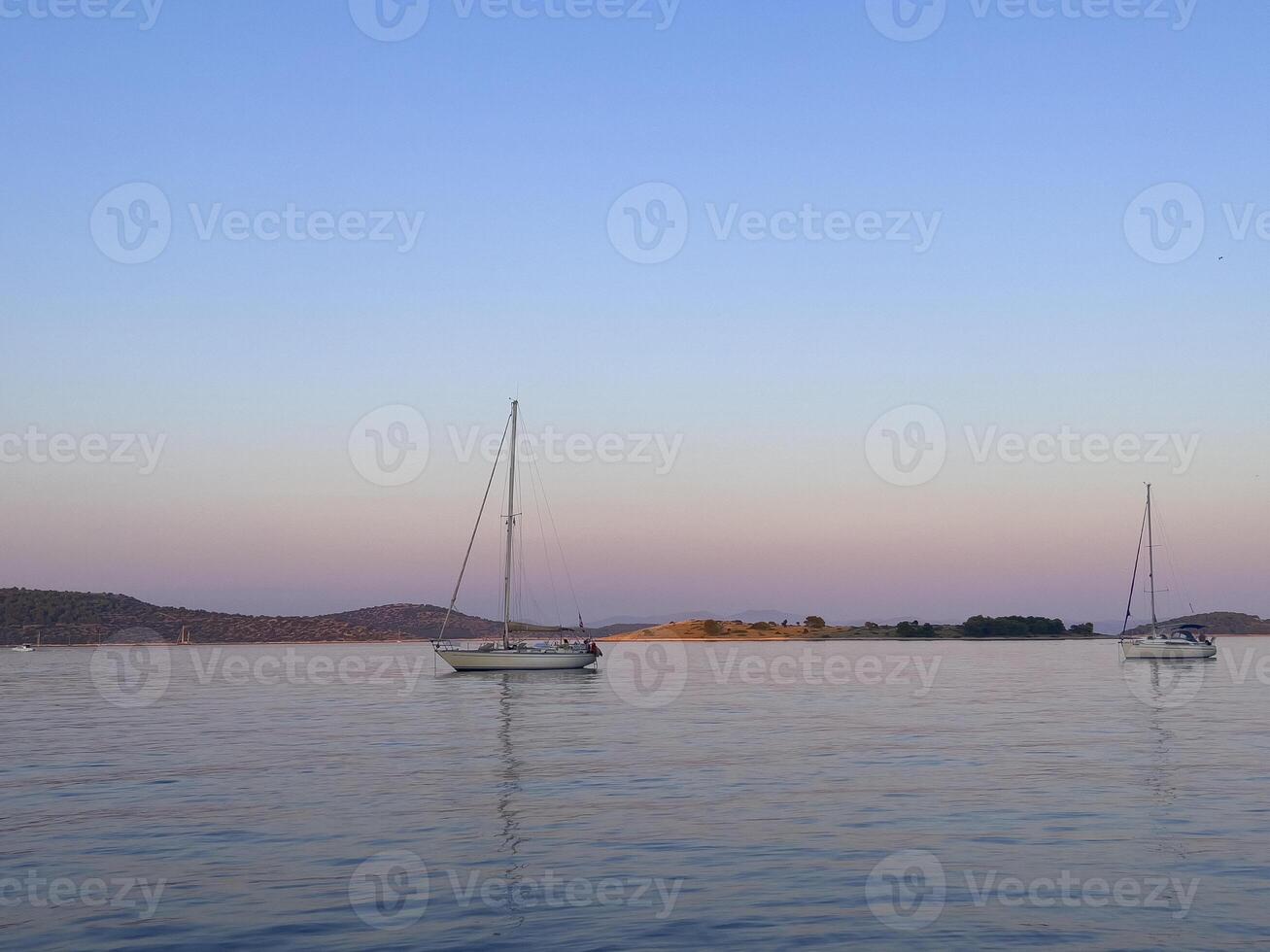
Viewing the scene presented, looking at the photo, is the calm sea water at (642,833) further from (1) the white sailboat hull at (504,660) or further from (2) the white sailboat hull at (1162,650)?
(2) the white sailboat hull at (1162,650)

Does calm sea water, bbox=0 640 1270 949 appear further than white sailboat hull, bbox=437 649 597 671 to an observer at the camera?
No

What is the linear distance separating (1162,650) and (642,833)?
4193 inches

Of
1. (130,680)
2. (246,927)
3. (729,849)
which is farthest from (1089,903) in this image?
(130,680)

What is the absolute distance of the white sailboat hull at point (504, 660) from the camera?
95.1 metres

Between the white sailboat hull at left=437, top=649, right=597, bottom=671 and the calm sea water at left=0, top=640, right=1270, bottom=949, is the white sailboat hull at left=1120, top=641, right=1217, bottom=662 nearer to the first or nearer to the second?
the white sailboat hull at left=437, top=649, right=597, bottom=671

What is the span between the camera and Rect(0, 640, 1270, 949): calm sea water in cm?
1739

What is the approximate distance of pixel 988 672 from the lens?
103m

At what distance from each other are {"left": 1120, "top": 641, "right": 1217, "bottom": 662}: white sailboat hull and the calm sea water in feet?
219

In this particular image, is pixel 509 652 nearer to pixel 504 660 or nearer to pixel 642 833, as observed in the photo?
pixel 504 660

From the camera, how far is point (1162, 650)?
116 meters

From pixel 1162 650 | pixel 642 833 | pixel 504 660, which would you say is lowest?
pixel 642 833

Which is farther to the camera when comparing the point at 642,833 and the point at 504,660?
the point at 504,660

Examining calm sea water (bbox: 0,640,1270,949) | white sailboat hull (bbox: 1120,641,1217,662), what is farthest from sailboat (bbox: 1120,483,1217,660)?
calm sea water (bbox: 0,640,1270,949)

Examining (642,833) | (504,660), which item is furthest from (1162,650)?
(642,833)
